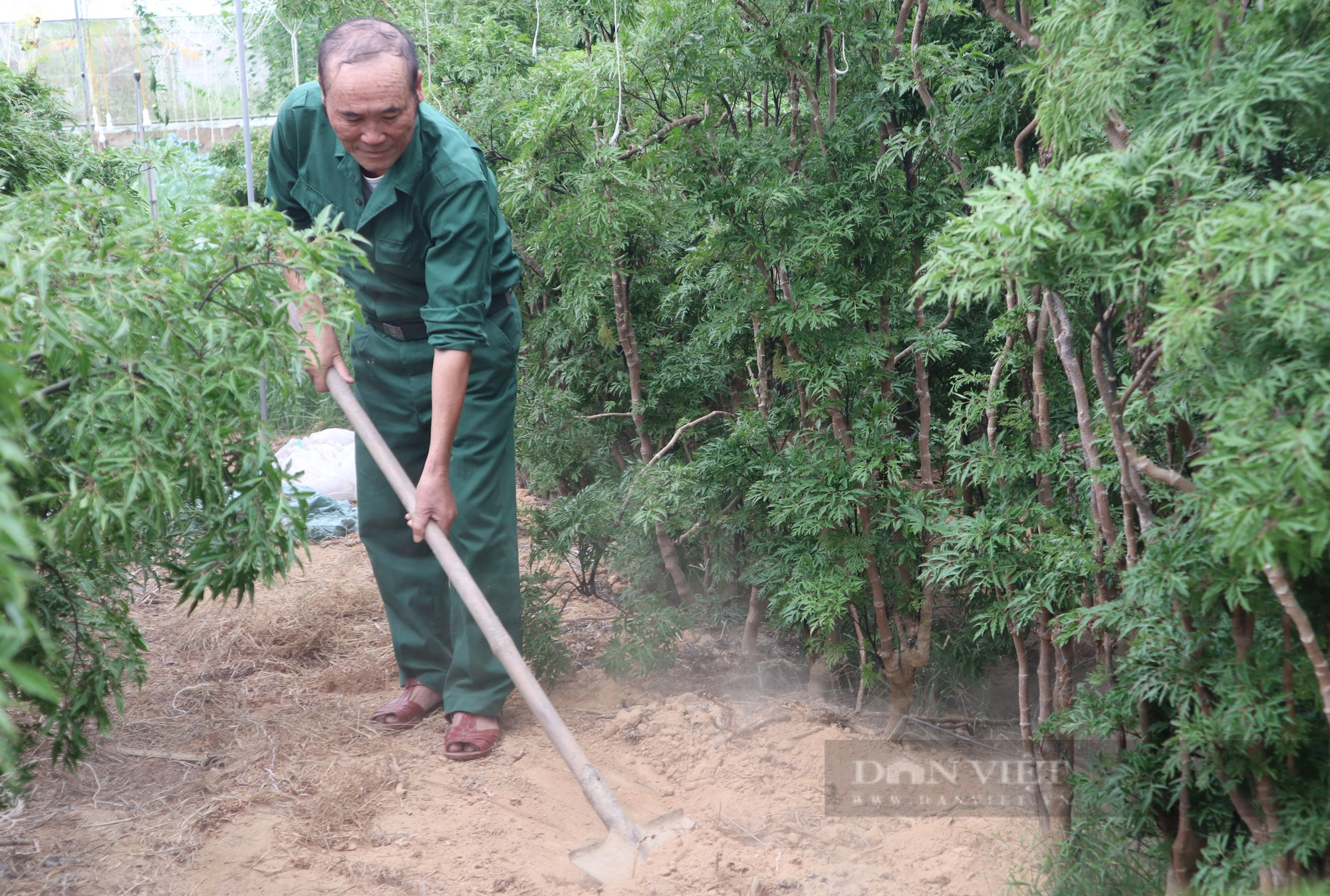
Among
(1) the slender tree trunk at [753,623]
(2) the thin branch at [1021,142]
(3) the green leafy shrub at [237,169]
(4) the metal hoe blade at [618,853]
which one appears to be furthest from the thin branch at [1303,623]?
(3) the green leafy shrub at [237,169]

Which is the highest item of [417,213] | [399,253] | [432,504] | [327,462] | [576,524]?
[417,213]

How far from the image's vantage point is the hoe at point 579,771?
275 centimetres

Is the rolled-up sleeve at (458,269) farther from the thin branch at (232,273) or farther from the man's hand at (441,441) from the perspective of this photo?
the thin branch at (232,273)

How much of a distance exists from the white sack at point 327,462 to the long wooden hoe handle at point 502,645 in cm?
317

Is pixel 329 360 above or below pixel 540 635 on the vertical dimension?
above

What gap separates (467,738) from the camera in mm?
3436

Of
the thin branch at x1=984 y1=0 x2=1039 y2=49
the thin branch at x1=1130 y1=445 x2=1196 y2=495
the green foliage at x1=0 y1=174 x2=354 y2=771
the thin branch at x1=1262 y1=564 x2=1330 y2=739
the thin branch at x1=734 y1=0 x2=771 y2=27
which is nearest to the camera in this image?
the thin branch at x1=1262 y1=564 x2=1330 y2=739

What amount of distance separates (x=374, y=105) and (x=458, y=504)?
1.35m

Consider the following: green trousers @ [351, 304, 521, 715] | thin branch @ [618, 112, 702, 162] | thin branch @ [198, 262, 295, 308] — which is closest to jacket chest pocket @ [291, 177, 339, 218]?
green trousers @ [351, 304, 521, 715]

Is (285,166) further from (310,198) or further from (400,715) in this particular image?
(400,715)

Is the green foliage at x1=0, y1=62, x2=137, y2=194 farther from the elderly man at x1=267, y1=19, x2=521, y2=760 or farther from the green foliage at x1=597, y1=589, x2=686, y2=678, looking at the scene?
the green foliage at x1=597, y1=589, x2=686, y2=678

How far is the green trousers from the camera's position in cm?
347

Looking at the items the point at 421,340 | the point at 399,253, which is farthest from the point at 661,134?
the point at 421,340

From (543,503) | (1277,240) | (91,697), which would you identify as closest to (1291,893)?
(1277,240)
